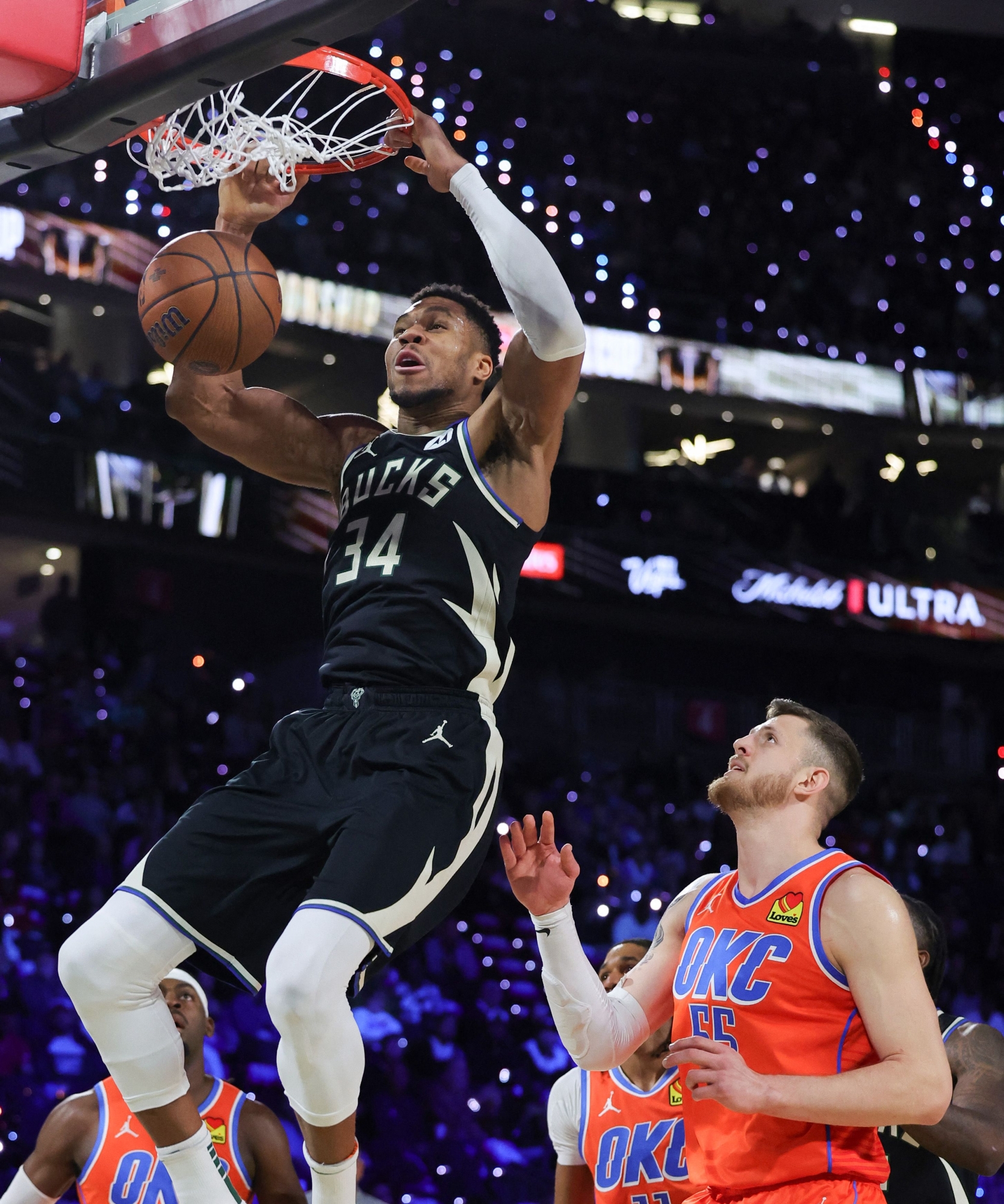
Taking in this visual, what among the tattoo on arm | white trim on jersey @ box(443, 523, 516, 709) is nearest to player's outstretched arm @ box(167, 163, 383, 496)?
white trim on jersey @ box(443, 523, 516, 709)

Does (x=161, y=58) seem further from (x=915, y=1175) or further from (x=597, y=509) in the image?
(x=597, y=509)

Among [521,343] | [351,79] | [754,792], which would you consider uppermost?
[351,79]

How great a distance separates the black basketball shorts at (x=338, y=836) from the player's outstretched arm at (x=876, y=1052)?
2.08ft

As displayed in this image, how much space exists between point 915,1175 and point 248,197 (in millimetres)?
3135

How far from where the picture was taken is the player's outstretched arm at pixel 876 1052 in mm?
2809

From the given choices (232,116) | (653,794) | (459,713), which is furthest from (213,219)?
(459,713)

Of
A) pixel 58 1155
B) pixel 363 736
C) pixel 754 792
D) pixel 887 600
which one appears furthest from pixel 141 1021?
pixel 887 600

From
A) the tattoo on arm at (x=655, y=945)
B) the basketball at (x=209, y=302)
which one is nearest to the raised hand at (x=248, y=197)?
the basketball at (x=209, y=302)

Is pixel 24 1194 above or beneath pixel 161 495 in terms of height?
beneath

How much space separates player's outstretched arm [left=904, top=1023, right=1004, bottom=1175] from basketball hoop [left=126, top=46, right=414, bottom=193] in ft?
9.03

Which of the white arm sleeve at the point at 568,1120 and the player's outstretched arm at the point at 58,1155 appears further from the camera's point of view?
the player's outstretched arm at the point at 58,1155

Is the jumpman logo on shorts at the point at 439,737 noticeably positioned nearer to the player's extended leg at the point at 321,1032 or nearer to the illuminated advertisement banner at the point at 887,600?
the player's extended leg at the point at 321,1032

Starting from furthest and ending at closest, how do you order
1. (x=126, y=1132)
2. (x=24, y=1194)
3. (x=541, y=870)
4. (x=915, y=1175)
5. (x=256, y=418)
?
1. (x=126, y=1132)
2. (x=24, y=1194)
3. (x=915, y=1175)
4. (x=256, y=418)
5. (x=541, y=870)

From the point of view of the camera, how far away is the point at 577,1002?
3.36 metres
